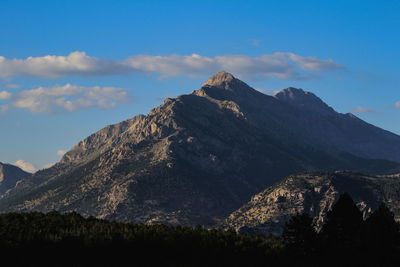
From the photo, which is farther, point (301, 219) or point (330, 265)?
point (301, 219)

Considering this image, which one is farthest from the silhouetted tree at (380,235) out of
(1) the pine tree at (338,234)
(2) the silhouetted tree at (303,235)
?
(2) the silhouetted tree at (303,235)

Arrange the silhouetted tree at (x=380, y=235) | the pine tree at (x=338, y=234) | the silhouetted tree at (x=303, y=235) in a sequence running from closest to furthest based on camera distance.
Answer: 1. the silhouetted tree at (x=380, y=235)
2. the pine tree at (x=338, y=234)
3. the silhouetted tree at (x=303, y=235)

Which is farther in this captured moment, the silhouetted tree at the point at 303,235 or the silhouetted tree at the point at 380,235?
the silhouetted tree at the point at 303,235

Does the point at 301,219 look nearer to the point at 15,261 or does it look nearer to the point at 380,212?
the point at 380,212

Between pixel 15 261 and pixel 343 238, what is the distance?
89093 mm

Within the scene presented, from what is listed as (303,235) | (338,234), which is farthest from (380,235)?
(303,235)

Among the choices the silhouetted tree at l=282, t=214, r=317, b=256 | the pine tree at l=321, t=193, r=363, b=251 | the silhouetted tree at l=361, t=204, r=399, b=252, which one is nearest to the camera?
the silhouetted tree at l=361, t=204, r=399, b=252

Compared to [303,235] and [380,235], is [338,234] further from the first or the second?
[380,235]

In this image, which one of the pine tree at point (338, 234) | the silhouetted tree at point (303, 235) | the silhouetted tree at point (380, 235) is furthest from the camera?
the silhouetted tree at point (303, 235)

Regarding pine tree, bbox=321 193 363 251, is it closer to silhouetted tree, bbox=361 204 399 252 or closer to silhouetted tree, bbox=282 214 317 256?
silhouetted tree, bbox=282 214 317 256

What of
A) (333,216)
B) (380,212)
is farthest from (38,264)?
(380,212)

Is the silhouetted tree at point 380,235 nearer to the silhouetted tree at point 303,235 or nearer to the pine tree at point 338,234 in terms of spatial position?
the pine tree at point 338,234

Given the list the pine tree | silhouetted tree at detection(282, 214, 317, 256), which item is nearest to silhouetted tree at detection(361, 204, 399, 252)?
the pine tree

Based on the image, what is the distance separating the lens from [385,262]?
617 feet
